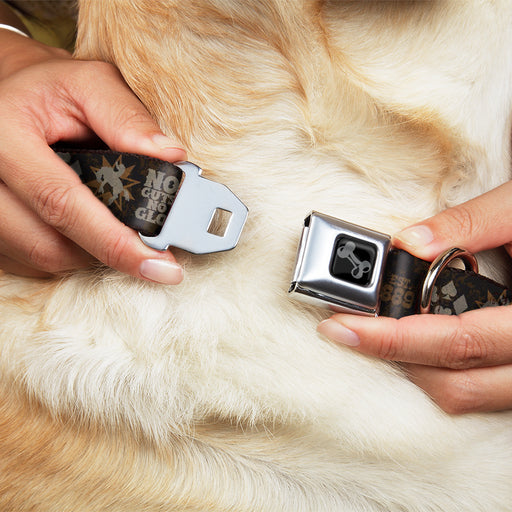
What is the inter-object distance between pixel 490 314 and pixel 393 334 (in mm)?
163

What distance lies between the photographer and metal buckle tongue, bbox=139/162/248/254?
63 cm

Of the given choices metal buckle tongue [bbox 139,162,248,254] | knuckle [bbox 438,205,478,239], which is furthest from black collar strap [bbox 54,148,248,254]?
knuckle [bbox 438,205,478,239]

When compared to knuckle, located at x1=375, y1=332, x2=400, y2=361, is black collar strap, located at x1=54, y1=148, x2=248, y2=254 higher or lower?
higher

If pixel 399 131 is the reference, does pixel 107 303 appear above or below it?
below

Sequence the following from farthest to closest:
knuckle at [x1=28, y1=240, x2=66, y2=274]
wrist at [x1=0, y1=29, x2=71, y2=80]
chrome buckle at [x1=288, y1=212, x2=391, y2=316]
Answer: wrist at [x1=0, y1=29, x2=71, y2=80], knuckle at [x1=28, y1=240, x2=66, y2=274], chrome buckle at [x1=288, y1=212, x2=391, y2=316]

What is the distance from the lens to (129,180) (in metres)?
0.64

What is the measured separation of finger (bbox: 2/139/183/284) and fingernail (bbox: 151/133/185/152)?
0.39 feet

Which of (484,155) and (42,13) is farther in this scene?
(42,13)

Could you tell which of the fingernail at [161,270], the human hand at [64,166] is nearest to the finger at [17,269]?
the human hand at [64,166]

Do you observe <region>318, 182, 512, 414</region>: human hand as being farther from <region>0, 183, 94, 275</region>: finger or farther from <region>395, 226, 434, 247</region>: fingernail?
<region>0, 183, 94, 275</region>: finger

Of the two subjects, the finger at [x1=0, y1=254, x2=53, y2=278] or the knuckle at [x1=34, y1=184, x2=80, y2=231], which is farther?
the finger at [x1=0, y1=254, x2=53, y2=278]

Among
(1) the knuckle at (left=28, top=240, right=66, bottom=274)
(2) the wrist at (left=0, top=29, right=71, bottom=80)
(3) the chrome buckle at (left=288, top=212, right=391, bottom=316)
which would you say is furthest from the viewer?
(2) the wrist at (left=0, top=29, right=71, bottom=80)

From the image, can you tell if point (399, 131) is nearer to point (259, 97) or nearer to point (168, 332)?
point (259, 97)

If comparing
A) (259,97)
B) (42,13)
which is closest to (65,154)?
(259,97)
